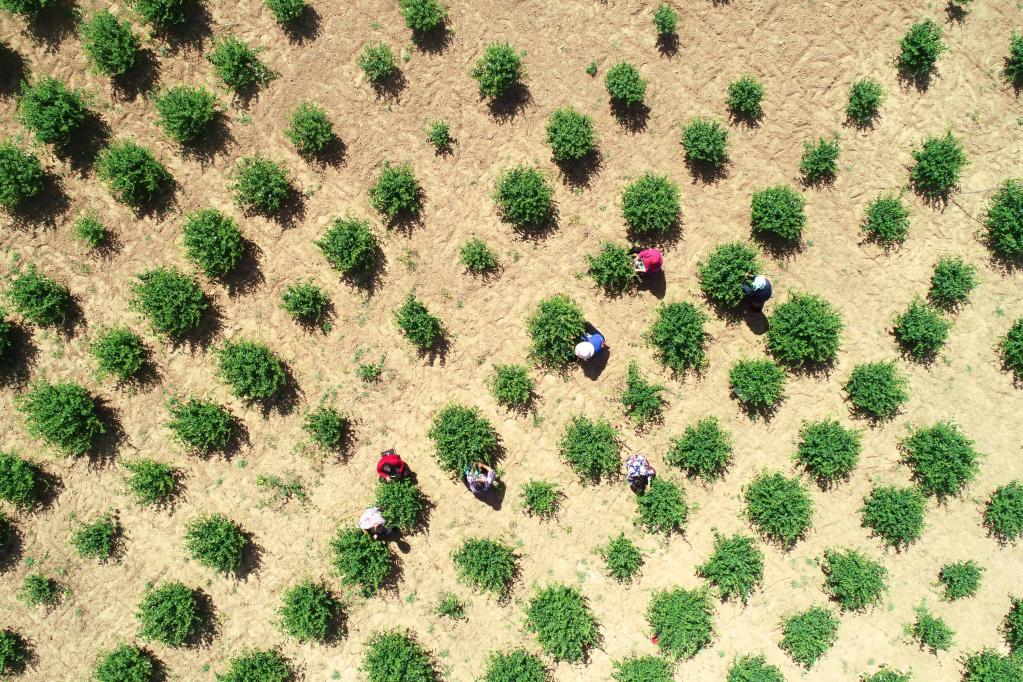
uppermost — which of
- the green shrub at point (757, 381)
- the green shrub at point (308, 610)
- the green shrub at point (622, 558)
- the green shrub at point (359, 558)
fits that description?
the green shrub at point (757, 381)

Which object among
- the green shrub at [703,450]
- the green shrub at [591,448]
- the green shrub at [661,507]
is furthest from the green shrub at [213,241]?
the green shrub at [703,450]

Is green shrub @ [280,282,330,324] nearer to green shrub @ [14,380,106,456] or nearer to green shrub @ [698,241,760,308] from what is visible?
green shrub @ [14,380,106,456]

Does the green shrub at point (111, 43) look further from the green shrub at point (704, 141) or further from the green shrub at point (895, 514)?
the green shrub at point (895, 514)

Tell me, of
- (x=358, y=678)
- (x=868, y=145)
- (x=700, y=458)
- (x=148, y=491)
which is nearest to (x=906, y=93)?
(x=868, y=145)

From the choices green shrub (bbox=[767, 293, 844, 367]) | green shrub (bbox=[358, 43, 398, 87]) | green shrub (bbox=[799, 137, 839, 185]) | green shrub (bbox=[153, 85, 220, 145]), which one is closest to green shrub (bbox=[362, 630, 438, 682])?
green shrub (bbox=[767, 293, 844, 367])

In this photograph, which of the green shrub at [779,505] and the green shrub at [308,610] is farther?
the green shrub at [779,505]

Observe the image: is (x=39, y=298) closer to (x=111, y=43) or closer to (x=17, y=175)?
(x=17, y=175)

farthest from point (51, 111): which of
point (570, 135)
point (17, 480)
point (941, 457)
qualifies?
point (941, 457)
